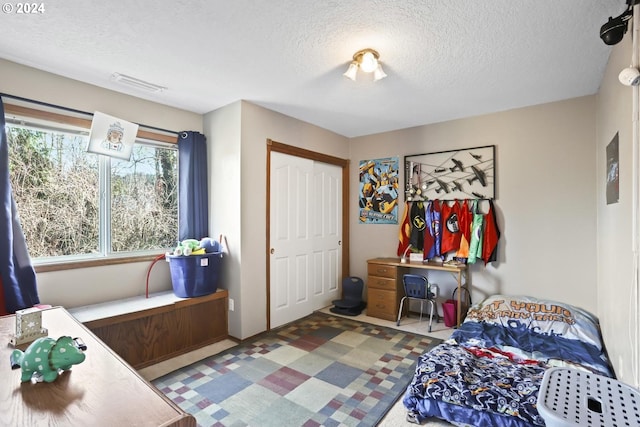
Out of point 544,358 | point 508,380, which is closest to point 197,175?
point 508,380

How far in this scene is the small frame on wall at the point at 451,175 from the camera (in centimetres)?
359

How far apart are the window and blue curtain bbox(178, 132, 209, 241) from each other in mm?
131

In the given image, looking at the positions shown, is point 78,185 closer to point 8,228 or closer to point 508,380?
point 8,228

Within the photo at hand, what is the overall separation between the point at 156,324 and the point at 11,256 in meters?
1.15

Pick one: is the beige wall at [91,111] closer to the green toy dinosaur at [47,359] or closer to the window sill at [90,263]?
the window sill at [90,263]

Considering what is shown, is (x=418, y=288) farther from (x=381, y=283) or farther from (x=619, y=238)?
(x=619, y=238)

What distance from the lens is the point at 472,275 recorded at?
12.0ft

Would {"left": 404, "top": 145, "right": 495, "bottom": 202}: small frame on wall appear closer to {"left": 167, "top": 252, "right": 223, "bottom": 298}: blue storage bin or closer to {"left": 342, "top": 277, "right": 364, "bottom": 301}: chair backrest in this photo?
{"left": 342, "top": 277, "right": 364, "bottom": 301}: chair backrest

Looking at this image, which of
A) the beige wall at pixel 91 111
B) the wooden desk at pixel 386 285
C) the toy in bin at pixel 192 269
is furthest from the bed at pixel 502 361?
the beige wall at pixel 91 111

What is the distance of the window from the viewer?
2.51 metres

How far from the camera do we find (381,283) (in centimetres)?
393

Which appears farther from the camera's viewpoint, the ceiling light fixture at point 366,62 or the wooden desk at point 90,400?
the ceiling light fixture at point 366,62

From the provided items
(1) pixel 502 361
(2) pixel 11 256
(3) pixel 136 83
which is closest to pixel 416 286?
(1) pixel 502 361

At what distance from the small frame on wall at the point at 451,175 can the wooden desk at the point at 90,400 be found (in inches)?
142
